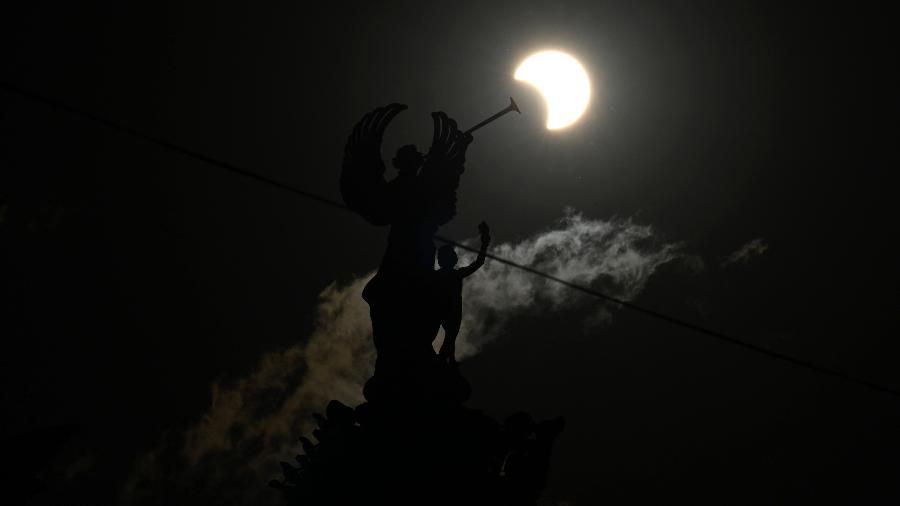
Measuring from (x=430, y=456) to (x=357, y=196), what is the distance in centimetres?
337

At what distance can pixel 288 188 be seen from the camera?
625 cm

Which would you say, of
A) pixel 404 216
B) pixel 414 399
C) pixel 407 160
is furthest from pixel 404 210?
pixel 414 399

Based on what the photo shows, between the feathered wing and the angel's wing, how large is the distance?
487 mm

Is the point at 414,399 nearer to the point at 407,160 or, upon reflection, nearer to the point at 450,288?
the point at 450,288

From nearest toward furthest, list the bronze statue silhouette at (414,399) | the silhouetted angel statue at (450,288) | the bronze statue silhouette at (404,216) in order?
1. the bronze statue silhouette at (414,399)
2. the bronze statue silhouette at (404,216)
3. the silhouetted angel statue at (450,288)

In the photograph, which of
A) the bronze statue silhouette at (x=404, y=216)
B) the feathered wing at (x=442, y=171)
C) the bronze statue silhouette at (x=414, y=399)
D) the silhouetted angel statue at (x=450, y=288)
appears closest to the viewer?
the bronze statue silhouette at (x=414, y=399)

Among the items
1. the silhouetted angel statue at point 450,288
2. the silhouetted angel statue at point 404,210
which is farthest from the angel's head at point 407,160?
the silhouetted angel statue at point 450,288

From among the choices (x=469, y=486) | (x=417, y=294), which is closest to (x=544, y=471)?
(x=469, y=486)

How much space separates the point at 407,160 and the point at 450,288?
68.3 inches

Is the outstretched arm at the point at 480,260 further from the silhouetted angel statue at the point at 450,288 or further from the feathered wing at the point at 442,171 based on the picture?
the feathered wing at the point at 442,171

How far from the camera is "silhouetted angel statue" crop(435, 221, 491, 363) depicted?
7.73 m

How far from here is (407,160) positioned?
8398 mm

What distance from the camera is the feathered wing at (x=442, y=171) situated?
820cm

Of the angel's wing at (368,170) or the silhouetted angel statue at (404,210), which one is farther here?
Result: the angel's wing at (368,170)
